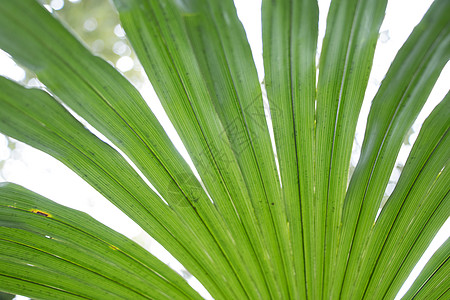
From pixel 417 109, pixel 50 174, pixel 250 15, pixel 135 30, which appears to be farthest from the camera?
pixel 50 174

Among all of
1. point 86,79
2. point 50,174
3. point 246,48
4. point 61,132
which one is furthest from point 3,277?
point 50,174

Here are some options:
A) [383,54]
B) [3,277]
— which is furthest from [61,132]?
[383,54]

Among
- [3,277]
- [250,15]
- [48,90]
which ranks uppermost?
[250,15]

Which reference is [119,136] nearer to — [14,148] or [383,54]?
[383,54]

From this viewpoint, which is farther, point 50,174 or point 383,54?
point 50,174

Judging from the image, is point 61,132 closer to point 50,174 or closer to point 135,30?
point 135,30

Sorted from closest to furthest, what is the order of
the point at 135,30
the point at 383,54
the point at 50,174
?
the point at 135,30, the point at 383,54, the point at 50,174

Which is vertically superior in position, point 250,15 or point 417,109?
point 250,15
